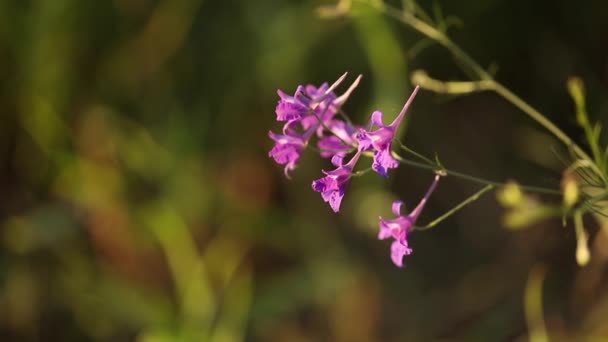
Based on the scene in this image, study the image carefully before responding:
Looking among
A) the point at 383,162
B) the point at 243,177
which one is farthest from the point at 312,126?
the point at 243,177

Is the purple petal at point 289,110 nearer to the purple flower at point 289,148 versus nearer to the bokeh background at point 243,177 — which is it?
the purple flower at point 289,148

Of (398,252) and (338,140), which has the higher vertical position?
(338,140)

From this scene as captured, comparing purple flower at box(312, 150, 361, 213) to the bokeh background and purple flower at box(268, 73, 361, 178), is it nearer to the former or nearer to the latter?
purple flower at box(268, 73, 361, 178)

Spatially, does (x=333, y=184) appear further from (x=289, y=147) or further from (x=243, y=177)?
(x=243, y=177)

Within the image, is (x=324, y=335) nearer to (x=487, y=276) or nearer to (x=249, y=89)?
(x=487, y=276)

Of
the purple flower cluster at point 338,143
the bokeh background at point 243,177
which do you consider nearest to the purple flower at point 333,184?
the purple flower cluster at point 338,143

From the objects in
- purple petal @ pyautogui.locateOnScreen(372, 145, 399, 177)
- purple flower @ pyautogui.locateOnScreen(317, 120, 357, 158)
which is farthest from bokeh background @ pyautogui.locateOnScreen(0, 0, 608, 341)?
purple petal @ pyautogui.locateOnScreen(372, 145, 399, 177)

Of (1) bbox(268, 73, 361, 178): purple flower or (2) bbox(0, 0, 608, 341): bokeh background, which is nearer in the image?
(1) bbox(268, 73, 361, 178): purple flower
